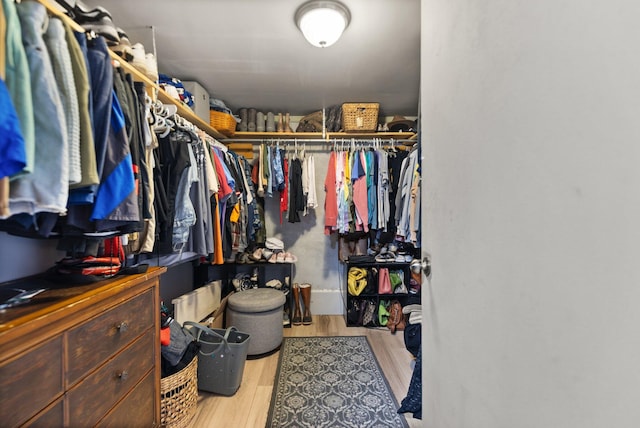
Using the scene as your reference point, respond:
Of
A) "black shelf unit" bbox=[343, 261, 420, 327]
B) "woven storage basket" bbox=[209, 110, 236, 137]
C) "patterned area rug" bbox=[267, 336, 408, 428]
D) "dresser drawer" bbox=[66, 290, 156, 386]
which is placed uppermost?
"woven storage basket" bbox=[209, 110, 236, 137]

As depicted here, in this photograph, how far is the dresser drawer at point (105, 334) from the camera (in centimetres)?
81

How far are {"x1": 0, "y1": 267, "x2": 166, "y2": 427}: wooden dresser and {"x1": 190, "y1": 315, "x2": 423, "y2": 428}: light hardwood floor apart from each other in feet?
1.39

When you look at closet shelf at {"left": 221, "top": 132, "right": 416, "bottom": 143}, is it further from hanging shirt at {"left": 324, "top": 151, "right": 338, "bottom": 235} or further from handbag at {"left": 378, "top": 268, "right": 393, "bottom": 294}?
handbag at {"left": 378, "top": 268, "right": 393, "bottom": 294}

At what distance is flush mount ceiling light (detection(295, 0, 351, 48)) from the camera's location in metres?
1.49

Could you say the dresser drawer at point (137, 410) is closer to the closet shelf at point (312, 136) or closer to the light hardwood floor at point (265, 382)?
the light hardwood floor at point (265, 382)

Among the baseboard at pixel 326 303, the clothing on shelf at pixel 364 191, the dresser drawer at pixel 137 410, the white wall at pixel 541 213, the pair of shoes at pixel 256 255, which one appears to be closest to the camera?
the white wall at pixel 541 213

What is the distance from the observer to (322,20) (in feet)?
5.06

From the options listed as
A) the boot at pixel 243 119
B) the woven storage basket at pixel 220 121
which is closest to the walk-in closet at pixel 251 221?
the woven storage basket at pixel 220 121

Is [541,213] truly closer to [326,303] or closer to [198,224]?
[198,224]

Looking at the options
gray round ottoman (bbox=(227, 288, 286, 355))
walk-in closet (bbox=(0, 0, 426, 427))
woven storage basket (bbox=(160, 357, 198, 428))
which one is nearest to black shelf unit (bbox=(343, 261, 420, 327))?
walk-in closet (bbox=(0, 0, 426, 427))

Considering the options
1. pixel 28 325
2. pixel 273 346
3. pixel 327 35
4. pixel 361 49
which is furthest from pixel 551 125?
pixel 273 346

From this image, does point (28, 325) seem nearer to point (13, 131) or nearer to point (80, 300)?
point (80, 300)

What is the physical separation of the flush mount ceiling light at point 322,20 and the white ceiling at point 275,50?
0.05 meters

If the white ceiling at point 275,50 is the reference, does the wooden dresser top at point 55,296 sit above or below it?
below
